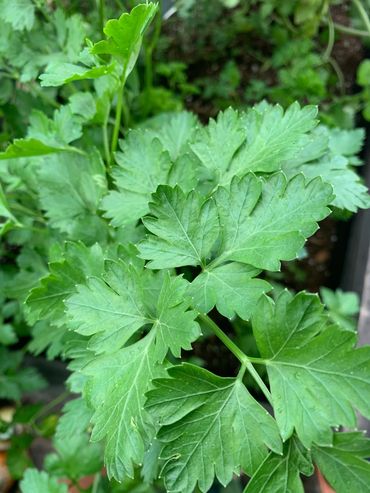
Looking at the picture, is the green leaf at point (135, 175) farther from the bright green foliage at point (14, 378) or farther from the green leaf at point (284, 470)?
the bright green foliage at point (14, 378)

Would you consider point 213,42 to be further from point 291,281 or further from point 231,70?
point 291,281

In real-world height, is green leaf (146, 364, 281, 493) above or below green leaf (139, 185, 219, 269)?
below

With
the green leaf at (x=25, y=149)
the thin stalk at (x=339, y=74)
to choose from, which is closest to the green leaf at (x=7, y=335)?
the green leaf at (x=25, y=149)

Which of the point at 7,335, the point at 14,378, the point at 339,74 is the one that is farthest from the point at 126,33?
the point at 339,74

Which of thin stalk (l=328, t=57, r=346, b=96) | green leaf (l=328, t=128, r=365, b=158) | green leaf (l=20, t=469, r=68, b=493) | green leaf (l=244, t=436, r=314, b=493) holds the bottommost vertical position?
green leaf (l=20, t=469, r=68, b=493)

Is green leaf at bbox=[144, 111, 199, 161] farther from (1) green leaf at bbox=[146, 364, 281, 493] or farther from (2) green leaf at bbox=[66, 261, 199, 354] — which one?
(1) green leaf at bbox=[146, 364, 281, 493]

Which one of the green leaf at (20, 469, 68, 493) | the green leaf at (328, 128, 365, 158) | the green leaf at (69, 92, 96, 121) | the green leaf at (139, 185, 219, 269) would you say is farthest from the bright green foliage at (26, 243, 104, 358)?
the green leaf at (328, 128, 365, 158)

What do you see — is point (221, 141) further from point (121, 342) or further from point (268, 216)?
point (121, 342)

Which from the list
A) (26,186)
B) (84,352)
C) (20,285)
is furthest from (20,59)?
(84,352)
